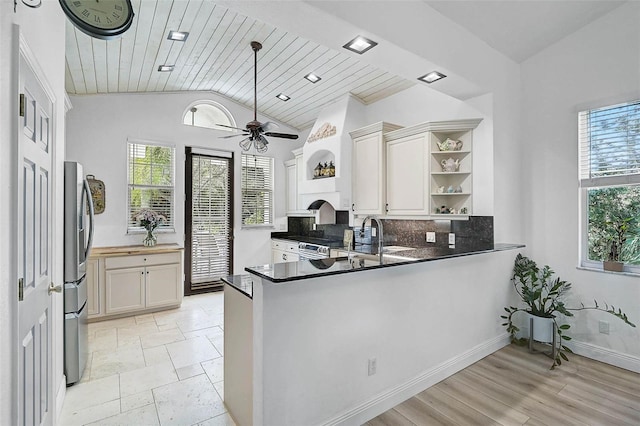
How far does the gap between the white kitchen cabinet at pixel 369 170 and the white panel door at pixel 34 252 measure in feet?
10.8

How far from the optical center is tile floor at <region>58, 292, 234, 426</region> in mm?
2262

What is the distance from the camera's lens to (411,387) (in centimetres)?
248

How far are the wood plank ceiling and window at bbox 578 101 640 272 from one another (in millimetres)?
2111

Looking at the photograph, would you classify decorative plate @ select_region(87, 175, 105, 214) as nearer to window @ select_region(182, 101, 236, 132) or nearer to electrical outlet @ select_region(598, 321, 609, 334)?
window @ select_region(182, 101, 236, 132)

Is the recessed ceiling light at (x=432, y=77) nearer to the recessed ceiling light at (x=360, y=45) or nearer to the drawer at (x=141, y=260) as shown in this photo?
the recessed ceiling light at (x=360, y=45)

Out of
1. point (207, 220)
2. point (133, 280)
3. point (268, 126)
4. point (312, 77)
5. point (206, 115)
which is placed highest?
point (312, 77)

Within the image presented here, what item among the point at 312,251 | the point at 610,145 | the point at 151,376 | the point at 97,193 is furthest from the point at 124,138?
the point at 610,145

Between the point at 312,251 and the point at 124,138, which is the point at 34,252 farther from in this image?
the point at 124,138

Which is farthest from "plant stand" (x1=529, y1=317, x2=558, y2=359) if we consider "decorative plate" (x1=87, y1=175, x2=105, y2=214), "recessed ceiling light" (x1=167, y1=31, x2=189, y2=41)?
"decorative plate" (x1=87, y1=175, x2=105, y2=214)

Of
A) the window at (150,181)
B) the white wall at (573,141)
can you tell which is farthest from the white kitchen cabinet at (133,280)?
the white wall at (573,141)

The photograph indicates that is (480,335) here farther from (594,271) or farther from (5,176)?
(5,176)

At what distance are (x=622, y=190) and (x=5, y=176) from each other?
14.6ft

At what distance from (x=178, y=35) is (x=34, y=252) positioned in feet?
9.14

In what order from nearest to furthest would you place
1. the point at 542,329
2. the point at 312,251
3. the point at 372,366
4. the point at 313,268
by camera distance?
the point at 313,268
the point at 372,366
the point at 542,329
the point at 312,251
